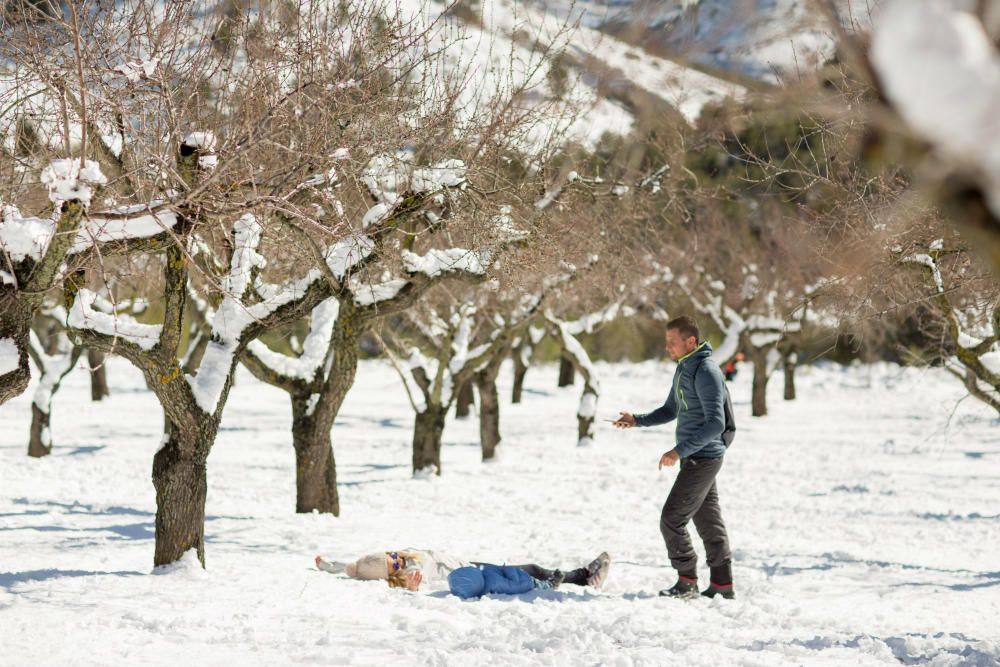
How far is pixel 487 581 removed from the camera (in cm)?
591

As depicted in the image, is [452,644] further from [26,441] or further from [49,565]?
[26,441]

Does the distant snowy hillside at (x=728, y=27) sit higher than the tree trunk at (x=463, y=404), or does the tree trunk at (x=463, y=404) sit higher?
the distant snowy hillside at (x=728, y=27)

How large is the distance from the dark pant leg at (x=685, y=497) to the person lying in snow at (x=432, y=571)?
77cm

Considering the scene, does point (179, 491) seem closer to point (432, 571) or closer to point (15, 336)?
point (15, 336)

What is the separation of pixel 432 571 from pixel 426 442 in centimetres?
794

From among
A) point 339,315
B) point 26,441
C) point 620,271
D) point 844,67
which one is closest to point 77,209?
point 339,315

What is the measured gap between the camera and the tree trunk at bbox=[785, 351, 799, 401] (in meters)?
30.5

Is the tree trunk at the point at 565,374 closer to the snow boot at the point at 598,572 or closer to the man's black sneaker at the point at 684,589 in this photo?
the snow boot at the point at 598,572

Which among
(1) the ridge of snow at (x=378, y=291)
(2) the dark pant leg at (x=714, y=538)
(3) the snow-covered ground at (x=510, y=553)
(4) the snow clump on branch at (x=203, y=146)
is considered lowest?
(3) the snow-covered ground at (x=510, y=553)

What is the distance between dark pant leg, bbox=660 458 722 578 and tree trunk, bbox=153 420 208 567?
3.16 m

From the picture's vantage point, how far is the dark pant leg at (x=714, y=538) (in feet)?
19.6

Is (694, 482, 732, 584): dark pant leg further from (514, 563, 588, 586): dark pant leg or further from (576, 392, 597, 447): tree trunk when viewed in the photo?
(576, 392, 597, 447): tree trunk

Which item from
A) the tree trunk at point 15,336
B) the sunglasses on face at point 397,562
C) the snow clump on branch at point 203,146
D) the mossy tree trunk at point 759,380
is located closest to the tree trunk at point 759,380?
the mossy tree trunk at point 759,380

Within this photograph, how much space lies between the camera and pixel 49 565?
625 cm
